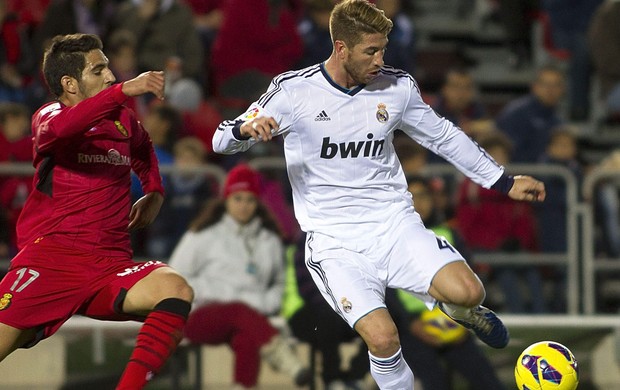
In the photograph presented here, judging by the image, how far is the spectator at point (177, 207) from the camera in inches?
403

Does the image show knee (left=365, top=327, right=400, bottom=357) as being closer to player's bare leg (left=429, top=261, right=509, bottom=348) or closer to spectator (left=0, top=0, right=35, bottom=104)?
player's bare leg (left=429, top=261, right=509, bottom=348)

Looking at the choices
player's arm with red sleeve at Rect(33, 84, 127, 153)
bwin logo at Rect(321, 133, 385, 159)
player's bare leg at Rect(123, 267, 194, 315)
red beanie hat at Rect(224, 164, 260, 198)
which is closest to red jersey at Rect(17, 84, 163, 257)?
player's arm with red sleeve at Rect(33, 84, 127, 153)

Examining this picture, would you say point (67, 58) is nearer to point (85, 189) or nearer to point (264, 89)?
point (85, 189)

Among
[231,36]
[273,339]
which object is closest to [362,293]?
[273,339]

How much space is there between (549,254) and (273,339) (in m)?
2.54

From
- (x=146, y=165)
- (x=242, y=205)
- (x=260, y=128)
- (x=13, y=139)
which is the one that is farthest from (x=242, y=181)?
(x=260, y=128)

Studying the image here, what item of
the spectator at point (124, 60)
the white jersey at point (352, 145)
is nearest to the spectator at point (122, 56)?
the spectator at point (124, 60)

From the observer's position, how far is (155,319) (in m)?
6.68

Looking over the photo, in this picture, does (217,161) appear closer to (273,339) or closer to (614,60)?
(273,339)

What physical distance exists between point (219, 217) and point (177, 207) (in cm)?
76

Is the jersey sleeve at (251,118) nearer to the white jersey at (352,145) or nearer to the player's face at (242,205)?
the white jersey at (352,145)

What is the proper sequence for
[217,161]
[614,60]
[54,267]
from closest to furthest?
1. [54,267]
2. [217,161]
3. [614,60]

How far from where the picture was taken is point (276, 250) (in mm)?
9570

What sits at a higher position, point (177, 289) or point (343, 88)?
point (343, 88)
